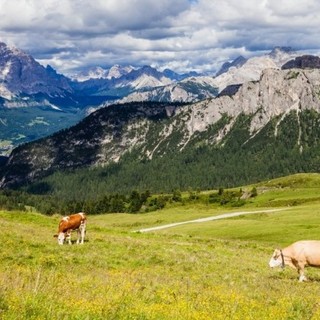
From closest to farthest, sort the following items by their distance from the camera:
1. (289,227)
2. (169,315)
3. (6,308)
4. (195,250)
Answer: (6,308)
(169,315)
(195,250)
(289,227)

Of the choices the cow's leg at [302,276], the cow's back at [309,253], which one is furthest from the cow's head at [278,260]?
the cow's leg at [302,276]

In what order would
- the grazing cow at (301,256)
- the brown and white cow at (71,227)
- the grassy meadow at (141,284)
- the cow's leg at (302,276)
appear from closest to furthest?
the grassy meadow at (141,284) → the cow's leg at (302,276) → the grazing cow at (301,256) → the brown and white cow at (71,227)

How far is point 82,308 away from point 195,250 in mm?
26106

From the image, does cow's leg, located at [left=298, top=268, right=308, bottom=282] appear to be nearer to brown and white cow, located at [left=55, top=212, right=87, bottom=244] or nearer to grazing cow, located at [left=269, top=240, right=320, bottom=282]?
grazing cow, located at [left=269, top=240, right=320, bottom=282]

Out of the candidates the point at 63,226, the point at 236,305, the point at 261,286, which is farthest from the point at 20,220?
the point at 236,305

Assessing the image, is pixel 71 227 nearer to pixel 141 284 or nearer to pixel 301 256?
pixel 141 284

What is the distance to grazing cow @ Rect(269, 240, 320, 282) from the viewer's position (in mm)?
25297

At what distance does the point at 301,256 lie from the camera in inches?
1008

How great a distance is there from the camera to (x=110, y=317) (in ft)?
39.2

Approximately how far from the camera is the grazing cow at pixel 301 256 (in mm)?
25297

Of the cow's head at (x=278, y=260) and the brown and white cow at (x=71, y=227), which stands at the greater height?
the brown and white cow at (x=71, y=227)

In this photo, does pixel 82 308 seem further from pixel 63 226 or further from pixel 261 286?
pixel 63 226

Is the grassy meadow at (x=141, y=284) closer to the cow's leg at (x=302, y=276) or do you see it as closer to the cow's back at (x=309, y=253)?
the cow's leg at (x=302, y=276)

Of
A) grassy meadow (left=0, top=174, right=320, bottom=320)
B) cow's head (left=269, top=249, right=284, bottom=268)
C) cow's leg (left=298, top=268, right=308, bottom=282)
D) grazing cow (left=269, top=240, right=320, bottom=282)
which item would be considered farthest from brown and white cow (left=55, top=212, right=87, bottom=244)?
cow's leg (left=298, top=268, right=308, bottom=282)
